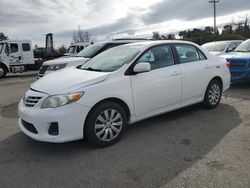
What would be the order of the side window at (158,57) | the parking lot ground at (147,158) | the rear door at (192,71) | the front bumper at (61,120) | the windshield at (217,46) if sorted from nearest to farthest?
the parking lot ground at (147,158), the front bumper at (61,120), the side window at (158,57), the rear door at (192,71), the windshield at (217,46)

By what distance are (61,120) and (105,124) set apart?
27.7 inches

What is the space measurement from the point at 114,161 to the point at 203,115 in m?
2.64

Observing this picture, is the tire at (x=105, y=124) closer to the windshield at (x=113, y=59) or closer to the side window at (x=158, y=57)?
the windshield at (x=113, y=59)

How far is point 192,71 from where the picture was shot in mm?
5145

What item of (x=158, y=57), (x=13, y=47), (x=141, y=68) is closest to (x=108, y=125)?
(x=141, y=68)

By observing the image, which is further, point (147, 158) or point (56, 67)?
point (56, 67)

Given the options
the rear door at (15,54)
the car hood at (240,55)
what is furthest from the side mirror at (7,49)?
the car hood at (240,55)

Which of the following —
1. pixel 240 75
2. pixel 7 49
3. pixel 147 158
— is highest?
pixel 7 49

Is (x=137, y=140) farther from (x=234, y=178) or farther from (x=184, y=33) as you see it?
(x=184, y=33)

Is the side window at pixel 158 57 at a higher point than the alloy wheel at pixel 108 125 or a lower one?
higher

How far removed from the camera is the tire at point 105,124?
12.4ft

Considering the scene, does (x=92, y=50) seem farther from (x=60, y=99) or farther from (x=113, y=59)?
(x=60, y=99)

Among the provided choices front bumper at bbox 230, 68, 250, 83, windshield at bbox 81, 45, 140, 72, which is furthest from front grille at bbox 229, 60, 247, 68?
windshield at bbox 81, 45, 140, 72

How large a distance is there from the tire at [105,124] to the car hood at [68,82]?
1.33 ft
